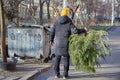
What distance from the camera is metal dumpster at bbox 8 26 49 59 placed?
1408 centimetres

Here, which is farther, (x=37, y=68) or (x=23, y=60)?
(x=23, y=60)

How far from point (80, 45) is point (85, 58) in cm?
36

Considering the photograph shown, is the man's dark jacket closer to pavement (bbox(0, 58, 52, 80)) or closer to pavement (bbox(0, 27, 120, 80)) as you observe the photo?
pavement (bbox(0, 27, 120, 80))

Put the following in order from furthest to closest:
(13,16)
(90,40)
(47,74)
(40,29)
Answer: (13,16) → (40,29) → (47,74) → (90,40)

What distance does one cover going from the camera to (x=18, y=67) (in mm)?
12617

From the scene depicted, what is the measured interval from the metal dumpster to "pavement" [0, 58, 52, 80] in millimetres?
318

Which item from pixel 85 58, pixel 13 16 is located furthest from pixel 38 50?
pixel 13 16

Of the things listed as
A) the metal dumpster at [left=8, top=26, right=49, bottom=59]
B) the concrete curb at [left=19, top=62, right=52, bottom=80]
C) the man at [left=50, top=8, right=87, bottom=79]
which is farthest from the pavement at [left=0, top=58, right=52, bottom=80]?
the man at [left=50, top=8, right=87, bottom=79]

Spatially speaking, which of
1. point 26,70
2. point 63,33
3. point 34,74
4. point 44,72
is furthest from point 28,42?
point 63,33

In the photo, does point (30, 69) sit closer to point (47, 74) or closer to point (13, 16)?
point (47, 74)

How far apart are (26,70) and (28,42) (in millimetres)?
2365

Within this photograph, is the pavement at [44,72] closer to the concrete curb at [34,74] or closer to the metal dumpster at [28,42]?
the concrete curb at [34,74]

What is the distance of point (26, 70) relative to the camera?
1211 centimetres

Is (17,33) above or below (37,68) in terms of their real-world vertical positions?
above
